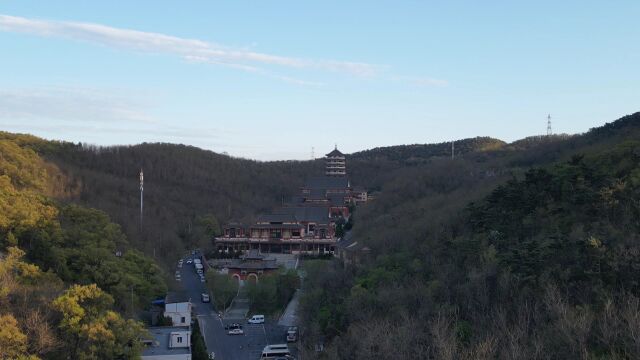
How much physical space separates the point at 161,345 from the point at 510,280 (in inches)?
354

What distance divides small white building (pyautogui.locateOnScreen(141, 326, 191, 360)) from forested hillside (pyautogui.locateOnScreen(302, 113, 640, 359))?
308cm

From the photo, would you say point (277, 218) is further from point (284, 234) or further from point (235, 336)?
point (235, 336)

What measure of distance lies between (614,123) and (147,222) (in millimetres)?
20275

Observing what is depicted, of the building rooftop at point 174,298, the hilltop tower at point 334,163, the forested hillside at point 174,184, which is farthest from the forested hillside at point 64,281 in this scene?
the hilltop tower at point 334,163

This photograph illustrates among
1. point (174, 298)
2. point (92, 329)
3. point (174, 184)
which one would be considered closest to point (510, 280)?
point (92, 329)

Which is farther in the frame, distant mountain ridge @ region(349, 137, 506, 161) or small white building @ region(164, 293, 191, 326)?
distant mountain ridge @ region(349, 137, 506, 161)

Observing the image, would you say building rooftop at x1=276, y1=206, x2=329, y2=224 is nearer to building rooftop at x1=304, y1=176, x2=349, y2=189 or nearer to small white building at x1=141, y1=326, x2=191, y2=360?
building rooftop at x1=304, y1=176, x2=349, y2=189

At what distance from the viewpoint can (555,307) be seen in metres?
9.98

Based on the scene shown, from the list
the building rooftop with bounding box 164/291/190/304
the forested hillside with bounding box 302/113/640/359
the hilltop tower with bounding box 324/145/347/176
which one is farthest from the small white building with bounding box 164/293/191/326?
the hilltop tower with bounding box 324/145/347/176

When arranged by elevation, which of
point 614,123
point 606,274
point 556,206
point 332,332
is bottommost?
point 332,332

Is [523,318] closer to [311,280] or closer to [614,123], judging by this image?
[311,280]

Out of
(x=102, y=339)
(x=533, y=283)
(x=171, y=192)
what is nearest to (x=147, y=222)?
(x=171, y=192)

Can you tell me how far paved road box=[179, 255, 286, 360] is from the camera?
16688 mm

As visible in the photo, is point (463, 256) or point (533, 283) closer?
point (533, 283)
